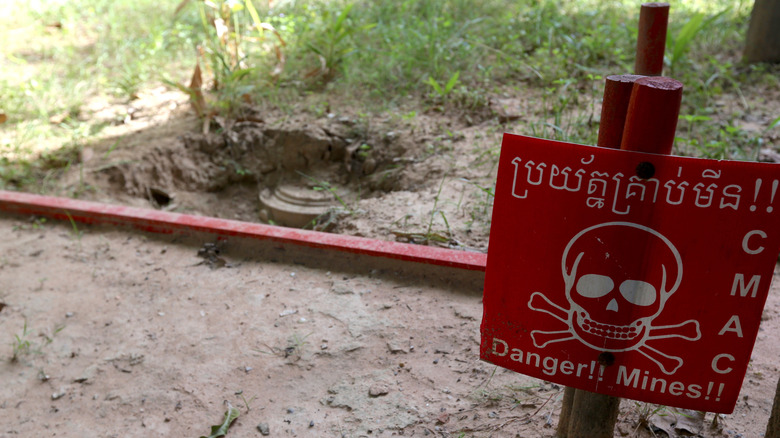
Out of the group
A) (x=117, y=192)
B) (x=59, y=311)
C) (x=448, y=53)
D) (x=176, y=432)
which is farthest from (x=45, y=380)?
(x=448, y=53)

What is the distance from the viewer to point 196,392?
2230 mm

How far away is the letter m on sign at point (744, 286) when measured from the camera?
1305 millimetres

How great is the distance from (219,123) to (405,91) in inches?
48.0

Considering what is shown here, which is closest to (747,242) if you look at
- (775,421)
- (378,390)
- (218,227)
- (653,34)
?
(775,421)

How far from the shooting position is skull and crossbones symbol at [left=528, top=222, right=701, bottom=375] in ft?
4.43

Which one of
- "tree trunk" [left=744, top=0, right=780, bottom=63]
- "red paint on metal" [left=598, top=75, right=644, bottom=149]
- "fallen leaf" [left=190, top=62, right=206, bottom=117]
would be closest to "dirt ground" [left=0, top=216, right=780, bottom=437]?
"red paint on metal" [left=598, top=75, right=644, bottom=149]

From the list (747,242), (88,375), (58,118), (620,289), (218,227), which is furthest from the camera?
(58,118)

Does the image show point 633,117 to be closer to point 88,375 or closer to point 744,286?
point 744,286

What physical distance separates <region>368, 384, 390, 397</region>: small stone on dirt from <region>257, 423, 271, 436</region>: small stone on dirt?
1.13 ft

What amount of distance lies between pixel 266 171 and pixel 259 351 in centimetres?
183

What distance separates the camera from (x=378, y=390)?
7.08ft

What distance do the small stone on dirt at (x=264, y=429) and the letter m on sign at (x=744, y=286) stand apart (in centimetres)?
141

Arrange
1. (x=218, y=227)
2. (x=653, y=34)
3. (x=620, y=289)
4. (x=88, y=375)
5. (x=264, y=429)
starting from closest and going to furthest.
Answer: (x=620, y=289)
(x=653, y=34)
(x=264, y=429)
(x=88, y=375)
(x=218, y=227)

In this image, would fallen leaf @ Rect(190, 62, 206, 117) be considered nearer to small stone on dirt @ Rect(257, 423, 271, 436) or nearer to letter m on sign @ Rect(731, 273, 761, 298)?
small stone on dirt @ Rect(257, 423, 271, 436)
